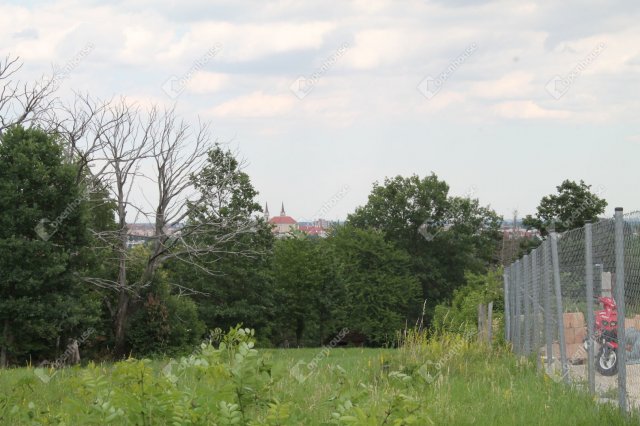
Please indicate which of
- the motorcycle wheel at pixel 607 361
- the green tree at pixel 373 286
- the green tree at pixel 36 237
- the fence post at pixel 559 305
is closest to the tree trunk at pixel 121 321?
the green tree at pixel 36 237

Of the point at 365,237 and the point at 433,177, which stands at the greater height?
the point at 433,177

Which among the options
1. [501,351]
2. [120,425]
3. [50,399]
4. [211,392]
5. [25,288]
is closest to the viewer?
[211,392]

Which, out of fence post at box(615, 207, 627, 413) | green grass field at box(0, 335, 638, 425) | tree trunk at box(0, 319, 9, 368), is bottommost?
tree trunk at box(0, 319, 9, 368)

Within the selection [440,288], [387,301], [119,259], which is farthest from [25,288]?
[440,288]

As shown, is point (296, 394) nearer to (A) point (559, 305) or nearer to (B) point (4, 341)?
(A) point (559, 305)

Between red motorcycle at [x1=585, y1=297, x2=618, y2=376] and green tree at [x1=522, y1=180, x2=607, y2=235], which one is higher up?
green tree at [x1=522, y1=180, x2=607, y2=235]

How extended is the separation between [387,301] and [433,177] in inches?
458

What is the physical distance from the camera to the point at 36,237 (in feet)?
102

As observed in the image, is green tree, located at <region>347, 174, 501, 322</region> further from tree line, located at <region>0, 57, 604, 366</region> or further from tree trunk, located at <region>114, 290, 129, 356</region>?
tree trunk, located at <region>114, 290, 129, 356</region>

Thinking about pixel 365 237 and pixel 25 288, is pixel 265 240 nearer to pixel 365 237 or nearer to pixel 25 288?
pixel 365 237

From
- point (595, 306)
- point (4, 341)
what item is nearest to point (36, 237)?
point (4, 341)

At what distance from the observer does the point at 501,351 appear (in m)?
15.2

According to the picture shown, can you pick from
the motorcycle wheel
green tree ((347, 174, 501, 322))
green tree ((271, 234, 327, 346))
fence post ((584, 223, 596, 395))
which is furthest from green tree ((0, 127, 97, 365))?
green tree ((347, 174, 501, 322))

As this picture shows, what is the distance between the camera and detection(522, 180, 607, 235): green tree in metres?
67.4
